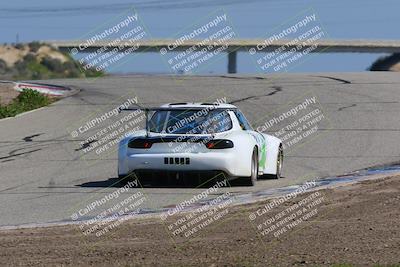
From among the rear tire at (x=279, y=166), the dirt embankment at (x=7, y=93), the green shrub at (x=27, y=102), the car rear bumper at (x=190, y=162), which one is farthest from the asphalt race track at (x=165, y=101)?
the dirt embankment at (x=7, y=93)

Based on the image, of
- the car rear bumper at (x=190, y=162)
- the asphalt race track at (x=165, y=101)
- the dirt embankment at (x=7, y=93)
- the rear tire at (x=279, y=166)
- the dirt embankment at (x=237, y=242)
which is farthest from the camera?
the dirt embankment at (x=7, y=93)

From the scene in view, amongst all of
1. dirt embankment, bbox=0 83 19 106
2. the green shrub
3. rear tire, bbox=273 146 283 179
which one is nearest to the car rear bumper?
rear tire, bbox=273 146 283 179

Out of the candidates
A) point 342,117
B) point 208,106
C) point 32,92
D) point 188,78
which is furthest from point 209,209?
point 188,78

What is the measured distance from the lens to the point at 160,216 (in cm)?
1205

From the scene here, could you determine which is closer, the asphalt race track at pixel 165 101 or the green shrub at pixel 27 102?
the asphalt race track at pixel 165 101

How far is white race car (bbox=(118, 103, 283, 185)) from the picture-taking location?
1537 centimetres

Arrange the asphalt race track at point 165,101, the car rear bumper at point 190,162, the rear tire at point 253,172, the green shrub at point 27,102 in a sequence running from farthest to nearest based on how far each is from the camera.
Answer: the green shrub at point 27,102 < the rear tire at point 253,172 < the car rear bumper at point 190,162 < the asphalt race track at point 165,101

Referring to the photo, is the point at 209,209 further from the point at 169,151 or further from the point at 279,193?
the point at 169,151

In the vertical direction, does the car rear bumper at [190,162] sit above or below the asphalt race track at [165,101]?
above

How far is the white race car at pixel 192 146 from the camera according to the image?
50.4 ft

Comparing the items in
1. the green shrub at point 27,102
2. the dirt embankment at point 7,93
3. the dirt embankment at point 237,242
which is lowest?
the dirt embankment at point 7,93

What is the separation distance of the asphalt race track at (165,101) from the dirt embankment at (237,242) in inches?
75.7

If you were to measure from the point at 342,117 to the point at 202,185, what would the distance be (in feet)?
34.5

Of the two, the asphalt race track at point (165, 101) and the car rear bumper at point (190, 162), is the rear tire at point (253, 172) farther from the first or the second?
the car rear bumper at point (190, 162)
